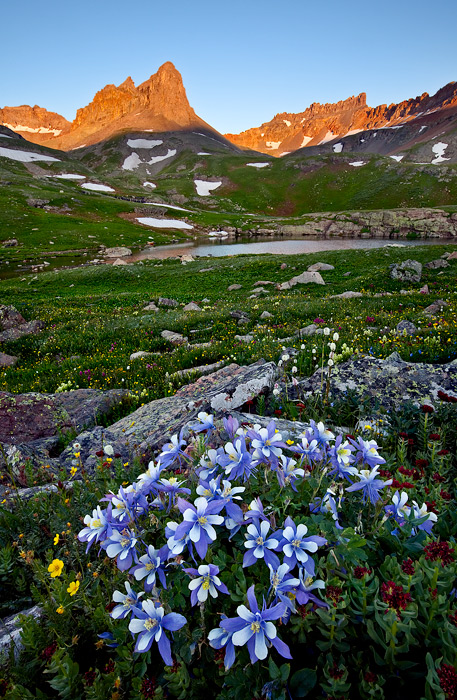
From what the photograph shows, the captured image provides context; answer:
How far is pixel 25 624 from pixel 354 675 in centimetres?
167

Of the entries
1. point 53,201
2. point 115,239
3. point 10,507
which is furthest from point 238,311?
point 53,201

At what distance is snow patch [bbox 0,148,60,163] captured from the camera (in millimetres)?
152625

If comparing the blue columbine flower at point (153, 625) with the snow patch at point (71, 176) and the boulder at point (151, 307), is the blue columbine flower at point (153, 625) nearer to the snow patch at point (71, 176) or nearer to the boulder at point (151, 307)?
the boulder at point (151, 307)

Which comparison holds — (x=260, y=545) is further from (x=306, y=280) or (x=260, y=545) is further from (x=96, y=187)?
(x=96, y=187)

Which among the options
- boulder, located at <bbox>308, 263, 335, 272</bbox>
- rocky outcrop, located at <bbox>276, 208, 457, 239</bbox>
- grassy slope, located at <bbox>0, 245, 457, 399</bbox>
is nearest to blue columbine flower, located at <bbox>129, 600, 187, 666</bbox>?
grassy slope, located at <bbox>0, 245, 457, 399</bbox>

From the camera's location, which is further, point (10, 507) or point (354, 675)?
point (10, 507)

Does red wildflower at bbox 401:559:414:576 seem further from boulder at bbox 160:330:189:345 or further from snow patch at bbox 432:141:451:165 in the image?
snow patch at bbox 432:141:451:165

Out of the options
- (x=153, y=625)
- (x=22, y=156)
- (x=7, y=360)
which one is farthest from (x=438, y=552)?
(x=22, y=156)

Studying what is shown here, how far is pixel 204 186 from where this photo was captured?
499 feet

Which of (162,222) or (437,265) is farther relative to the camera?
(162,222)

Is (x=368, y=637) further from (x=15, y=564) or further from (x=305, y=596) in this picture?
(x=15, y=564)

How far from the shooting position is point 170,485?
1891 mm

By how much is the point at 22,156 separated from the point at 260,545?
20550 cm

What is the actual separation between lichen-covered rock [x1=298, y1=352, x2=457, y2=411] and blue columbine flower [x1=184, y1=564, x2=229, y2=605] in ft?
11.3
